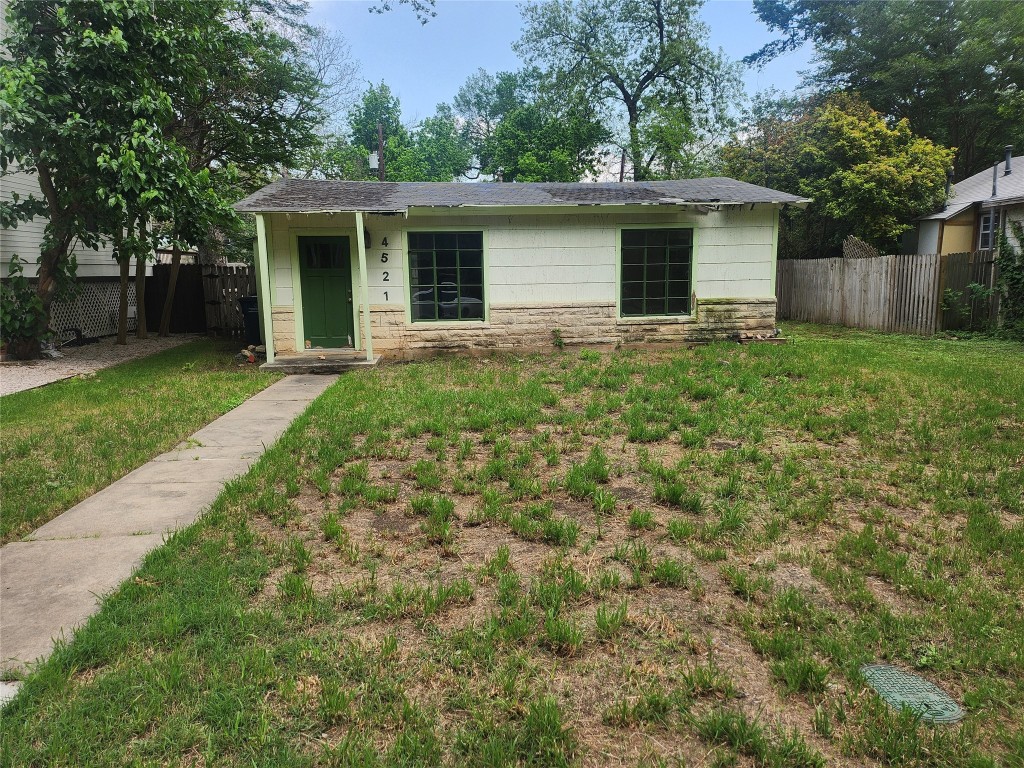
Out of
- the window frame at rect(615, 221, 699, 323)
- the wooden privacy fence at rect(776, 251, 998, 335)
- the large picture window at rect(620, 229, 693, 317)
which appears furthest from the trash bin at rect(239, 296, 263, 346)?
the wooden privacy fence at rect(776, 251, 998, 335)

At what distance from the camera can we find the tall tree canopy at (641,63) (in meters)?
27.8

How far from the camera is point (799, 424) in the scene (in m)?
6.08

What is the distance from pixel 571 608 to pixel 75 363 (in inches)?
436

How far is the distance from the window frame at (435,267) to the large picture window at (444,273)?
18 mm

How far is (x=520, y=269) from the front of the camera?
11.5 metres

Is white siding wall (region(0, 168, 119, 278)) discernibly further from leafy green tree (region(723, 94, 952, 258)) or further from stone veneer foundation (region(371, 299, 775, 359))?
leafy green tree (region(723, 94, 952, 258))

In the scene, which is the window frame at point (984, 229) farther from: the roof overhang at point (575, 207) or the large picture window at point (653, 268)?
the large picture window at point (653, 268)

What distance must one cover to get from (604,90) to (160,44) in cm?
2356

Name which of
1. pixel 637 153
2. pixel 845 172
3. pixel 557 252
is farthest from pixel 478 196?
pixel 637 153

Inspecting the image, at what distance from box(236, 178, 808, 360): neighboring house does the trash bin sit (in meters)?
1.51

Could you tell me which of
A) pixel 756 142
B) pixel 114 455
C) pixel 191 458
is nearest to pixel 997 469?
pixel 191 458

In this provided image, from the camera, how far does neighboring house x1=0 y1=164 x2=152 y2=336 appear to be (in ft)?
39.0

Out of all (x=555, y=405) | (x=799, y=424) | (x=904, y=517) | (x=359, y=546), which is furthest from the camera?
(x=555, y=405)

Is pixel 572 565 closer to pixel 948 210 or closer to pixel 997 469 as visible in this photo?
pixel 997 469
